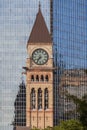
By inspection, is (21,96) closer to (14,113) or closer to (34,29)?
(14,113)

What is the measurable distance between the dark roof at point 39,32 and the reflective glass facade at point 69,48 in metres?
2.51

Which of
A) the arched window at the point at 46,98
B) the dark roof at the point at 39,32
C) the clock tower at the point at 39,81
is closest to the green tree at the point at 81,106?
the clock tower at the point at 39,81

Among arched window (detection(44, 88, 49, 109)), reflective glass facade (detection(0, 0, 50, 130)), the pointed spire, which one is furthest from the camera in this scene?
reflective glass facade (detection(0, 0, 50, 130))

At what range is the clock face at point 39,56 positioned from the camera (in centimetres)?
11388

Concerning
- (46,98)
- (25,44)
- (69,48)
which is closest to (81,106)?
(46,98)

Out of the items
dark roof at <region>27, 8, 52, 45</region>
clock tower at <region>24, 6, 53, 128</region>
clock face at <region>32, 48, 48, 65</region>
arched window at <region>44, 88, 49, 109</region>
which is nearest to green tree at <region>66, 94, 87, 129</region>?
clock tower at <region>24, 6, 53, 128</region>

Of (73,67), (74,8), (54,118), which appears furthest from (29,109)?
(74,8)

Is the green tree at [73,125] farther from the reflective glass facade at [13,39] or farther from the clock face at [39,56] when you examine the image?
the reflective glass facade at [13,39]

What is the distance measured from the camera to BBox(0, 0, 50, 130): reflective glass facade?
11988 centimetres

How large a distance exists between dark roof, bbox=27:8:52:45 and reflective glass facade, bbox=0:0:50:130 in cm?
149

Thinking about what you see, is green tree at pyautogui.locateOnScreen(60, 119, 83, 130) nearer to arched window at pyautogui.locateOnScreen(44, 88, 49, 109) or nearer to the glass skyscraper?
arched window at pyautogui.locateOnScreen(44, 88, 49, 109)

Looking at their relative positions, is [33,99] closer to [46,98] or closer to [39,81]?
[46,98]

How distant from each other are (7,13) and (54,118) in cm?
2099

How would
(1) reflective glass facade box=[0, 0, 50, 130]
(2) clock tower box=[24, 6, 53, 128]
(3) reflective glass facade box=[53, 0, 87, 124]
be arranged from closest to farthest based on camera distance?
(2) clock tower box=[24, 6, 53, 128], (3) reflective glass facade box=[53, 0, 87, 124], (1) reflective glass facade box=[0, 0, 50, 130]
